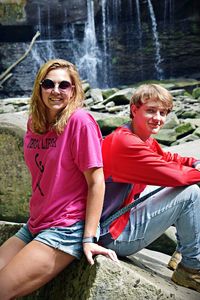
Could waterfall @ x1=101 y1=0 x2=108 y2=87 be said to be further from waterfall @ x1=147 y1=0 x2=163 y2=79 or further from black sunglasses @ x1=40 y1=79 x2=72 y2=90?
black sunglasses @ x1=40 y1=79 x2=72 y2=90

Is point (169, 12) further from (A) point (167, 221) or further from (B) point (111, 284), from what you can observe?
(B) point (111, 284)

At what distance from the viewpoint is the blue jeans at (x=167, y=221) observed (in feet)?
5.90

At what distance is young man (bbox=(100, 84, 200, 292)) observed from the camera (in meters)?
1.80

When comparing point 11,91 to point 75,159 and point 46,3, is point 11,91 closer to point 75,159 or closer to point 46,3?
point 46,3

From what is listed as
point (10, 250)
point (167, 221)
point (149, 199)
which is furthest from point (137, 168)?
point (10, 250)

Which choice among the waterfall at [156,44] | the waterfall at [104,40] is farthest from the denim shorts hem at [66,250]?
the waterfall at [156,44]

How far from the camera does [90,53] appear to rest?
1761 cm

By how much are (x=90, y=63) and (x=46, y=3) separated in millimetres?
2753

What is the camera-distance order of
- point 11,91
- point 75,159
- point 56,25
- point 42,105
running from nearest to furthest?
point 75,159 < point 42,105 < point 11,91 < point 56,25

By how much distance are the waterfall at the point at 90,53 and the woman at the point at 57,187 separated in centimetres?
1544

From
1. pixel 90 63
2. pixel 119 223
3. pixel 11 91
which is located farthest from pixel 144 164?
pixel 90 63

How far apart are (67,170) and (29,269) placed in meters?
0.39

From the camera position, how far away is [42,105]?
1858mm

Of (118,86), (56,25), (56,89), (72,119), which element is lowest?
(118,86)
